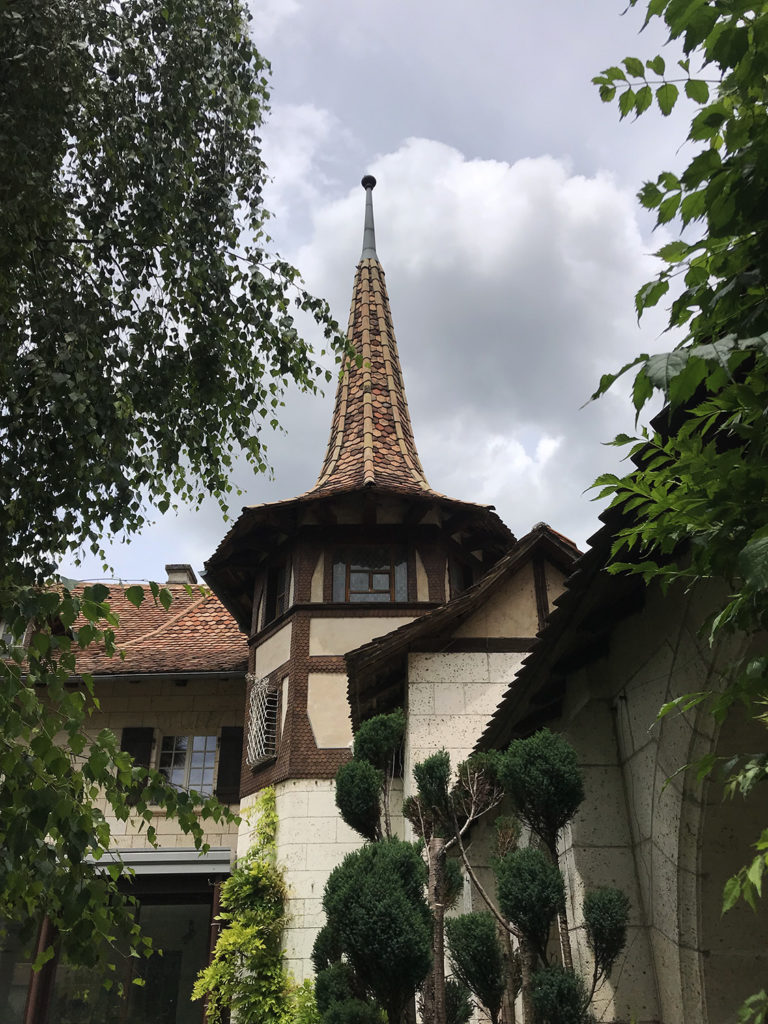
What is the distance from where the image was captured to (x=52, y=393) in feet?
17.6

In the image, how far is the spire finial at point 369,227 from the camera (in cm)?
2158

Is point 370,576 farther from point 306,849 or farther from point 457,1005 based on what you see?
point 457,1005

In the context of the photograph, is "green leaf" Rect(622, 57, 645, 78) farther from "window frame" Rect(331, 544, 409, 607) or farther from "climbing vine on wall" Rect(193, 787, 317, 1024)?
"window frame" Rect(331, 544, 409, 607)

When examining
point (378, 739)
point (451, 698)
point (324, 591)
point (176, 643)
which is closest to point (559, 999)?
point (378, 739)

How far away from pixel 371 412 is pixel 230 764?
700 centimetres

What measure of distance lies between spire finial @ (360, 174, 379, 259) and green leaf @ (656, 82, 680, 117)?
19433 millimetres

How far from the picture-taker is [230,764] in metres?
17.0

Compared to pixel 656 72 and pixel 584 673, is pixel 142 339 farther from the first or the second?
pixel 656 72

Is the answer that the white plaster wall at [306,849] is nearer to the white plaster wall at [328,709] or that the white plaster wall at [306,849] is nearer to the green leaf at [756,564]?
the white plaster wall at [328,709]

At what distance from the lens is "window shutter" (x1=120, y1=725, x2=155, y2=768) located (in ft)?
56.8

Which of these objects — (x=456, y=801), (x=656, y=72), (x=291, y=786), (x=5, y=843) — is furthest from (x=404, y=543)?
(x=656, y=72)

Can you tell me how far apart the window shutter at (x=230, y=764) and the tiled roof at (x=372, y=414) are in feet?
16.2

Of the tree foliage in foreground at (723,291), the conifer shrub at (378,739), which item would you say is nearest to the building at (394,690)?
the conifer shrub at (378,739)

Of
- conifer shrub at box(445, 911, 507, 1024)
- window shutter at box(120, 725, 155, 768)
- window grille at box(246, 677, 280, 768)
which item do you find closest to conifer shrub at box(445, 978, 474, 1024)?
Answer: conifer shrub at box(445, 911, 507, 1024)
